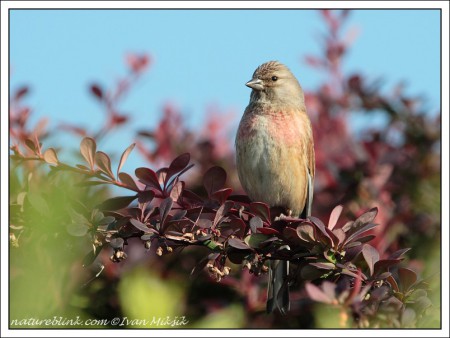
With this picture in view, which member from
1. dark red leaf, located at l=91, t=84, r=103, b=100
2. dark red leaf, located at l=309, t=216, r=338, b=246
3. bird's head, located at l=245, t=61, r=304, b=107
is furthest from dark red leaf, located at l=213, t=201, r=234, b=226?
bird's head, located at l=245, t=61, r=304, b=107

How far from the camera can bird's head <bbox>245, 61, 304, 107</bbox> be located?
4637 mm

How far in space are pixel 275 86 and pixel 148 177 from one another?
231 centimetres

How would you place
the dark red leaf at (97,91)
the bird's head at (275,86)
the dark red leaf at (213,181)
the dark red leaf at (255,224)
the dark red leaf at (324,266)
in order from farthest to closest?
1. the bird's head at (275,86)
2. the dark red leaf at (97,91)
3. the dark red leaf at (213,181)
4. the dark red leaf at (255,224)
5. the dark red leaf at (324,266)

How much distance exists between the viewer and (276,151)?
4.27m

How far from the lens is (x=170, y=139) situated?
4.27 meters

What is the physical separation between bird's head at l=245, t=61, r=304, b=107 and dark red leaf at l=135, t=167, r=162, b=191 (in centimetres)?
215

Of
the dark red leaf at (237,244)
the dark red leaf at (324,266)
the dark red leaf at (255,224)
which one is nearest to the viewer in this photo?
the dark red leaf at (324,266)

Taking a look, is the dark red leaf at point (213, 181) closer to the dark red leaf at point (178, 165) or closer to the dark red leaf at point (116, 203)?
the dark red leaf at point (178, 165)

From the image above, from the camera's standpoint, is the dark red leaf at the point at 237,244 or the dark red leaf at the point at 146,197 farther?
the dark red leaf at the point at 146,197

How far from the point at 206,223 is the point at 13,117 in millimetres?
1496

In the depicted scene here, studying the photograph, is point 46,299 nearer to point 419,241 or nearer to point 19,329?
point 19,329

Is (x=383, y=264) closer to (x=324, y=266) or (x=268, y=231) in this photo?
(x=324, y=266)

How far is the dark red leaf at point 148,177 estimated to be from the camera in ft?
8.30

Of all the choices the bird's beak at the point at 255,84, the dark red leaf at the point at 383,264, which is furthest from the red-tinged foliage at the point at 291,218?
the bird's beak at the point at 255,84
